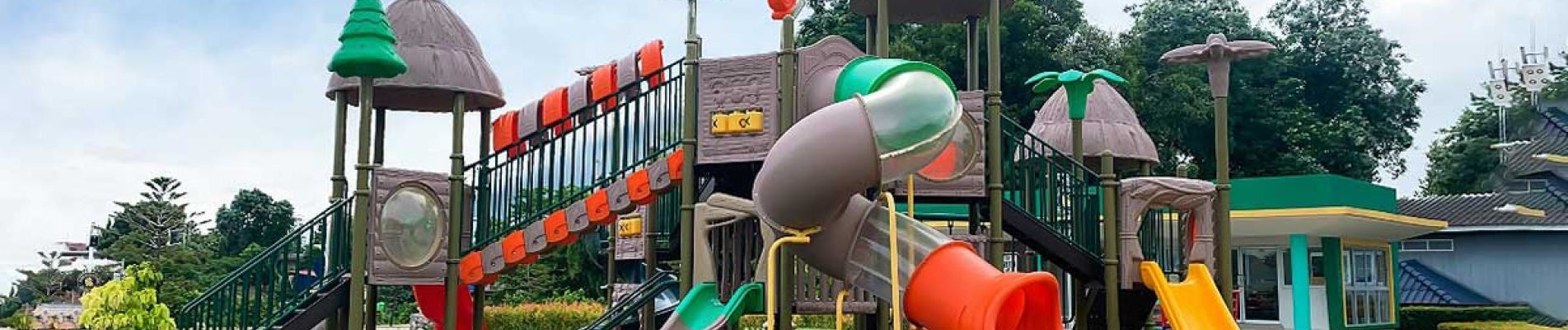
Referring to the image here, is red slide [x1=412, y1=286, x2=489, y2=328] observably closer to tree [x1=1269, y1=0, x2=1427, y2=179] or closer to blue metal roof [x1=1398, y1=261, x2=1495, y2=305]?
blue metal roof [x1=1398, y1=261, x2=1495, y2=305]

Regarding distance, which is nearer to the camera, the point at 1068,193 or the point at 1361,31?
the point at 1068,193

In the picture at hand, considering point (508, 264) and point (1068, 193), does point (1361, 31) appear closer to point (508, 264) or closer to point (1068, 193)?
point (1068, 193)

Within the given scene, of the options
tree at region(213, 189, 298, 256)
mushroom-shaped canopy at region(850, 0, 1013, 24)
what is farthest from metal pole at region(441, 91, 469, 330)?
tree at region(213, 189, 298, 256)

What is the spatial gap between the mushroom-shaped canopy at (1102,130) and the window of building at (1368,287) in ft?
29.5

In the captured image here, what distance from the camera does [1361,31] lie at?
39.7m

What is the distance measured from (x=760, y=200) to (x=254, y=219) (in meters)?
47.2

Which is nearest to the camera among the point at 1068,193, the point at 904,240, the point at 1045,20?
the point at 904,240

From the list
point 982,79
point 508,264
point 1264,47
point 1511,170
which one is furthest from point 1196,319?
point 1511,170

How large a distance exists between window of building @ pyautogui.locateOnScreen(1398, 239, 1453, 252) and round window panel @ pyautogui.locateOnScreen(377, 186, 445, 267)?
27.5 metres

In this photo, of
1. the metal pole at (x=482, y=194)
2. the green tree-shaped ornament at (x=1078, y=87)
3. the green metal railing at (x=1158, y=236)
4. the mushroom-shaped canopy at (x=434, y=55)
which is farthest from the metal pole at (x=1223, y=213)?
the mushroom-shaped canopy at (x=434, y=55)

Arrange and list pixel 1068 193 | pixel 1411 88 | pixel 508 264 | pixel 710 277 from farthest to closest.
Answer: pixel 1411 88, pixel 1068 193, pixel 508 264, pixel 710 277

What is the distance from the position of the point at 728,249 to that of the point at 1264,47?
18.9ft

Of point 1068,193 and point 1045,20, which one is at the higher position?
point 1045,20

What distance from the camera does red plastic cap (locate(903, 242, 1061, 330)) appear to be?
748 cm
